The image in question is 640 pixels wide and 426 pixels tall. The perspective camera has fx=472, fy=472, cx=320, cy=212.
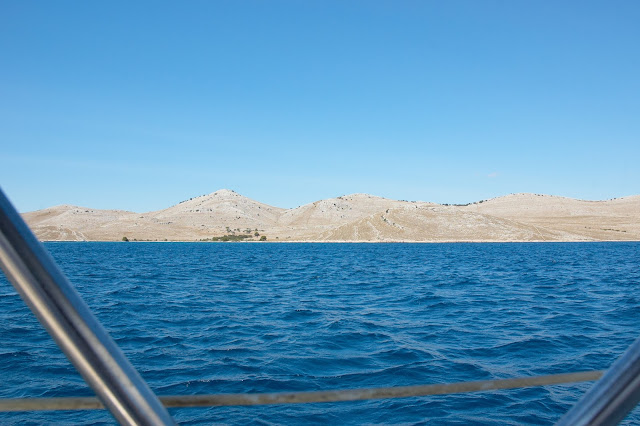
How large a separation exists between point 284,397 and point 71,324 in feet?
4.00

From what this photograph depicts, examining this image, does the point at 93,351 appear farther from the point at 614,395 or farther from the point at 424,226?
the point at 424,226

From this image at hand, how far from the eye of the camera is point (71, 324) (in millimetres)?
1025

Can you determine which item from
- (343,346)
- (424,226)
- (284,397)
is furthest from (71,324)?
(424,226)

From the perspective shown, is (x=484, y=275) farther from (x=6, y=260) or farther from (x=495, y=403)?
(x=6, y=260)

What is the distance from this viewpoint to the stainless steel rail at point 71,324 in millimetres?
980

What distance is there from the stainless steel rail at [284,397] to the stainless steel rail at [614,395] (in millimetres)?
966

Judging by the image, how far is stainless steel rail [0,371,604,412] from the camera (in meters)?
1.97

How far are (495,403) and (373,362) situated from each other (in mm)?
3524

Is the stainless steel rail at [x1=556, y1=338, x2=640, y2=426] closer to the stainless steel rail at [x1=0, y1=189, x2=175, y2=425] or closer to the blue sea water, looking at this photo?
the stainless steel rail at [x1=0, y1=189, x2=175, y2=425]

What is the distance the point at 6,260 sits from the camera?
0.97 metres

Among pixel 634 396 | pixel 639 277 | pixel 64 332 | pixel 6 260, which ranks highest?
pixel 6 260

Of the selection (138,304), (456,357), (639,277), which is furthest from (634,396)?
(639,277)

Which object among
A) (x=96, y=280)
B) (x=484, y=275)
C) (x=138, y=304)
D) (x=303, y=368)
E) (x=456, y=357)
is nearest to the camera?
(x=303, y=368)

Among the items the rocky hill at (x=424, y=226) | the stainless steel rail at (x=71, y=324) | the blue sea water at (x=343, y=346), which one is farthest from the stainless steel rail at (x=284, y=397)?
the rocky hill at (x=424, y=226)
